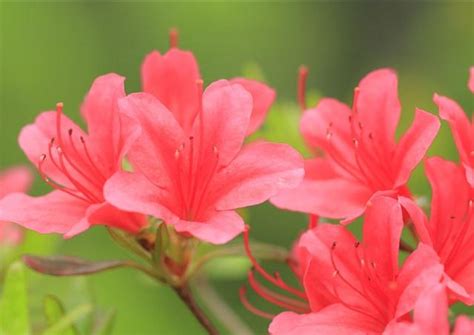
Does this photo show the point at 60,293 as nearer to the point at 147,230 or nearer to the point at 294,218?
the point at 147,230

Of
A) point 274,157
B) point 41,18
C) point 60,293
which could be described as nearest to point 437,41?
point 41,18

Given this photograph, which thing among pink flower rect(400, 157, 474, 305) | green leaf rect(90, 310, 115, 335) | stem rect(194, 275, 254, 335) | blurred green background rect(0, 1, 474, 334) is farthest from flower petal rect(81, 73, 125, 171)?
blurred green background rect(0, 1, 474, 334)

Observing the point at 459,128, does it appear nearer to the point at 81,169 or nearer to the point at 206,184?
the point at 206,184

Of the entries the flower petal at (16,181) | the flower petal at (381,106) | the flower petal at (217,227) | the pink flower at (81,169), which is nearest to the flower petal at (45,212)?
the pink flower at (81,169)

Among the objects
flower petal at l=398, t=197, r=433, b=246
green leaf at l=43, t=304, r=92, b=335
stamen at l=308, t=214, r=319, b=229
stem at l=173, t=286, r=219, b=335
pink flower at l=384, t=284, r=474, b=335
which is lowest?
green leaf at l=43, t=304, r=92, b=335

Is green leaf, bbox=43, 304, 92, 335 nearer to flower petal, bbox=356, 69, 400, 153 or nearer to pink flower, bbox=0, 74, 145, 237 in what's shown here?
pink flower, bbox=0, 74, 145, 237

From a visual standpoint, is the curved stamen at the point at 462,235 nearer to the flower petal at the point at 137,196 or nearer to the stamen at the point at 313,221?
the stamen at the point at 313,221
